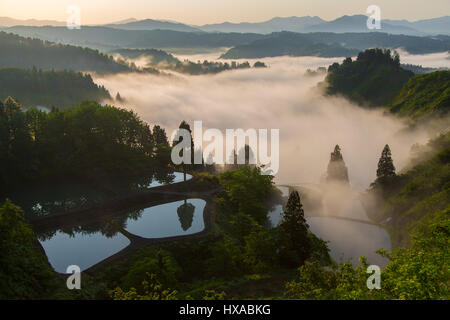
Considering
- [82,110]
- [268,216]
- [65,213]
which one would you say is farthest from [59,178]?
[268,216]

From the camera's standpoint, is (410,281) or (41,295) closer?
(410,281)

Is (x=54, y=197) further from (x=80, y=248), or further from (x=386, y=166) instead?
Answer: (x=386, y=166)

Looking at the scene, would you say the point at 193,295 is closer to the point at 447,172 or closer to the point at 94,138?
the point at 94,138

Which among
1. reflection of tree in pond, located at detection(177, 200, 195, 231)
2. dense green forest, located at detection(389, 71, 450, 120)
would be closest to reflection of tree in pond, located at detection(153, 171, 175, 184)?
reflection of tree in pond, located at detection(177, 200, 195, 231)

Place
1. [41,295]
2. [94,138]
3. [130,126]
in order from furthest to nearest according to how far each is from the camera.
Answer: [130,126] → [94,138] → [41,295]

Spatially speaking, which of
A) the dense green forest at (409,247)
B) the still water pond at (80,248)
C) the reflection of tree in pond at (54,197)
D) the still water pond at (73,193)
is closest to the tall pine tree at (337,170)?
the dense green forest at (409,247)

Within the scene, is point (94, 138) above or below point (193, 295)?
above
